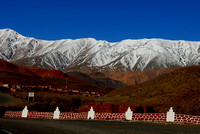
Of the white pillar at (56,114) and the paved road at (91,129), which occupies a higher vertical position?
the white pillar at (56,114)

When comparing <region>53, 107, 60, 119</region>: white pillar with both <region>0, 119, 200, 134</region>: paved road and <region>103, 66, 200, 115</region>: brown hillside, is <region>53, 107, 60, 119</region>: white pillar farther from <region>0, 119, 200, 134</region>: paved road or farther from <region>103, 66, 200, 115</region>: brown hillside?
<region>103, 66, 200, 115</region>: brown hillside

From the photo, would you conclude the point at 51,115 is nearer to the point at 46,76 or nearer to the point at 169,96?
the point at 169,96

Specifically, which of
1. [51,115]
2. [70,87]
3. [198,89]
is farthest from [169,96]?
[70,87]

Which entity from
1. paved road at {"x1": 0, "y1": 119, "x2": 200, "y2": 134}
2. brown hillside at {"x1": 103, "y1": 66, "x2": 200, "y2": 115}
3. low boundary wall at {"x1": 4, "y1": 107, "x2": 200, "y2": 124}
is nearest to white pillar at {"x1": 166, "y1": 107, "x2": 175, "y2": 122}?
low boundary wall at {"x1": 4, "y1": 107, "x2": 200, "y2": 124}

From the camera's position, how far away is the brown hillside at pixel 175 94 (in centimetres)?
5325

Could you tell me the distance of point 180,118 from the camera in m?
29.3

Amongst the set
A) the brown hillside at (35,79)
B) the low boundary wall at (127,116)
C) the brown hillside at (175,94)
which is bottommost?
the low boundary wall at (127,116)

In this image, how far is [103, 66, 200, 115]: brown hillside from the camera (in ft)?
175

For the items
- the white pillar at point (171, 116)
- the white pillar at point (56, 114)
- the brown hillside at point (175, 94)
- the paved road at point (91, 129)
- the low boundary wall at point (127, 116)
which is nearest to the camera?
the paved road at point (91, 129)

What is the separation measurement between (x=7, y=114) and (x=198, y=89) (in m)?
37.2

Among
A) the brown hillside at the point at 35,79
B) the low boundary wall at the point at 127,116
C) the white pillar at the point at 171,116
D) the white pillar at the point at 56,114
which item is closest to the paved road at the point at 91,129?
the low boundary wall at the point at 127,116

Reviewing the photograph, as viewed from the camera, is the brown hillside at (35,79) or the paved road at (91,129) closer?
the paved road at (91,129)

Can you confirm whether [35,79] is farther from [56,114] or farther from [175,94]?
[56,114]

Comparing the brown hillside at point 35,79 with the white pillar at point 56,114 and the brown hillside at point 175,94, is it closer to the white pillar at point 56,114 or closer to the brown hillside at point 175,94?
the brown hillside at point 175,94
